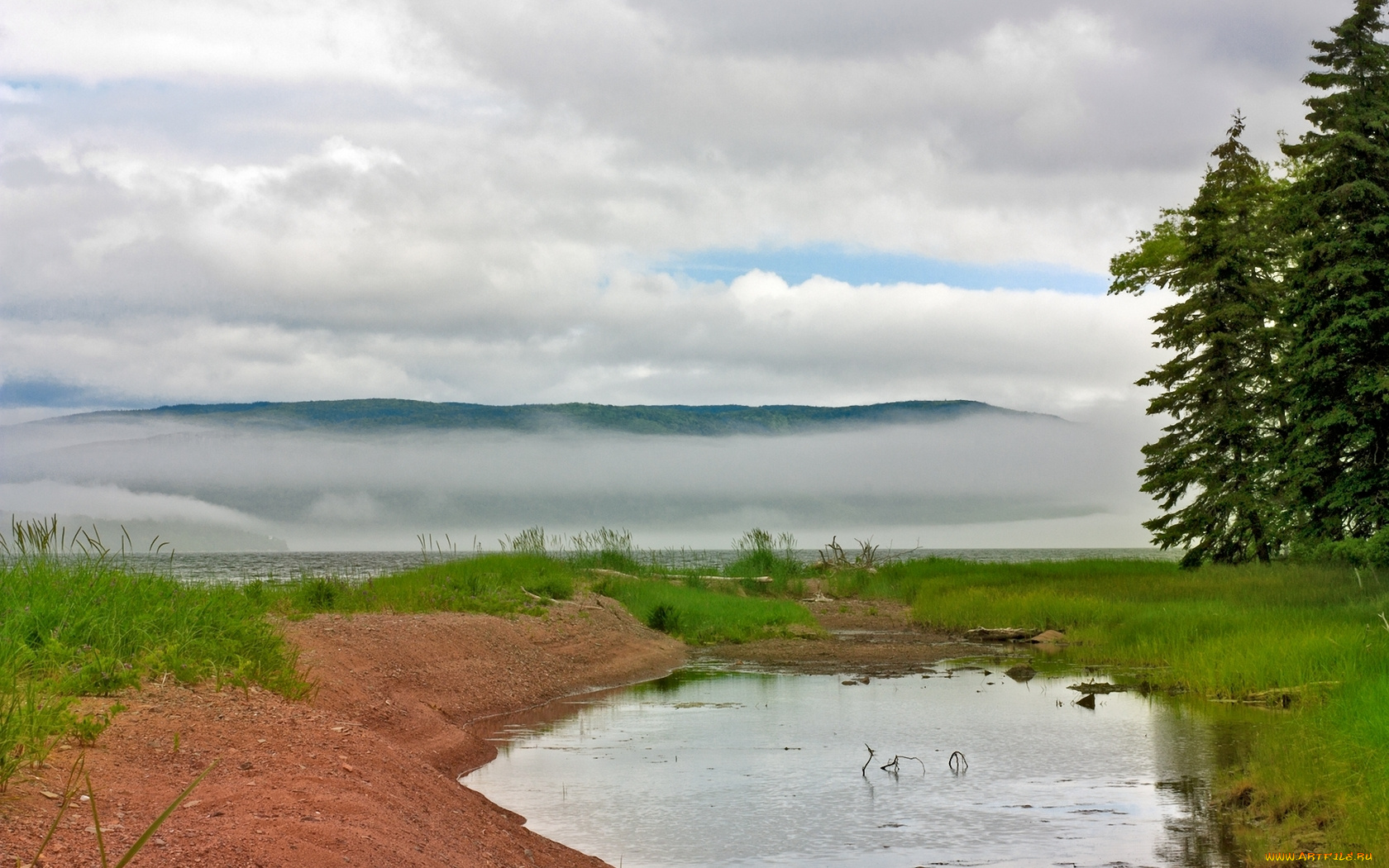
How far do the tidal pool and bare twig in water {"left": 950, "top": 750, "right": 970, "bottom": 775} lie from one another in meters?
0.09

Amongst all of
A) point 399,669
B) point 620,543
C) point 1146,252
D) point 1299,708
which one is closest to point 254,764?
point 399,669

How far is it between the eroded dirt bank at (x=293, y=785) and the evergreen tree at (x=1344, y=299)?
2196 centimetres

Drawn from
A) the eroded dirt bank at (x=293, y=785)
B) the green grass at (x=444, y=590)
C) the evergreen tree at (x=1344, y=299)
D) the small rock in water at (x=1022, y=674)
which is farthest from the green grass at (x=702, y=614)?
the evergreen tree at (x=1344, y=299)

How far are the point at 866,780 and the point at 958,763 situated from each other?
133 cm

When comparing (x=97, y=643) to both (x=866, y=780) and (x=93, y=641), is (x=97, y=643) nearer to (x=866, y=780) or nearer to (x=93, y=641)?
(x=93, y=641)

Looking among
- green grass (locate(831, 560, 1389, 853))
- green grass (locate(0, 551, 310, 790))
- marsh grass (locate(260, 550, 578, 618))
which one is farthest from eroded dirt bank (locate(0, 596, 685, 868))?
green grass (locate(831, 560, 1389, 853))

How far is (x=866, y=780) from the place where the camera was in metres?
10.8

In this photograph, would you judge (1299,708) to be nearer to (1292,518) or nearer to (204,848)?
(204,848)

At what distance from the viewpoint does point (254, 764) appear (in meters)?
7.43

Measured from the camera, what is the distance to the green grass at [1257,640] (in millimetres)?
8734

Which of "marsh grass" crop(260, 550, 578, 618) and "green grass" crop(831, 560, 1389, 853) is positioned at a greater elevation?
"marsh grass" crop(260, 550, 578, 618)

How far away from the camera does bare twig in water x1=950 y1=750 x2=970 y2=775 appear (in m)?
11.2

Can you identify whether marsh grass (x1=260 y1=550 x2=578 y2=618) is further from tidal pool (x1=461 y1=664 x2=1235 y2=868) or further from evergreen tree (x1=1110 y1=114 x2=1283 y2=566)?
evergreen tree (x1=1110 y1=114 x2=1283 y2=566)

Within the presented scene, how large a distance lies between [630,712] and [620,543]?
56.7 ft
